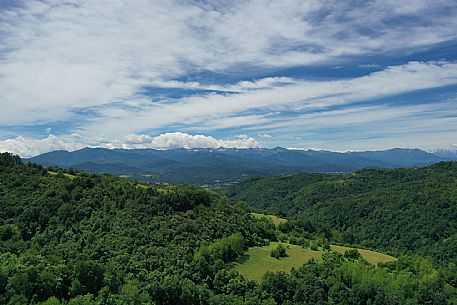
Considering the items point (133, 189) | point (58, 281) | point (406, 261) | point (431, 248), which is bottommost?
point (431, 248)

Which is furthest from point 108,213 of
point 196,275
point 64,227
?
point 196,275

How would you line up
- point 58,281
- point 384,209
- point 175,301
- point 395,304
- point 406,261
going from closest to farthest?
point 58,281 → point 175,301 → point 395,304 → point 406,261 → point 384,209

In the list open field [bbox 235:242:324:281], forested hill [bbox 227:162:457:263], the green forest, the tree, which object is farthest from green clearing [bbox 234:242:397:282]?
forested hill [bbox 227:162:457:263]

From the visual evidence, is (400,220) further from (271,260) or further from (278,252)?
(271,260)

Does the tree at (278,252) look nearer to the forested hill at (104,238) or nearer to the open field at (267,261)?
the open field at (267,261)

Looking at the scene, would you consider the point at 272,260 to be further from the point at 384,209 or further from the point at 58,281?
the point at 384,209

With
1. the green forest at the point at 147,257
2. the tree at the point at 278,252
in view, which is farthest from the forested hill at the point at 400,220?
the green forest at the point at 147,257

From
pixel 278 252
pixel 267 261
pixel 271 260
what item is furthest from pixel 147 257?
pixel 278 252
